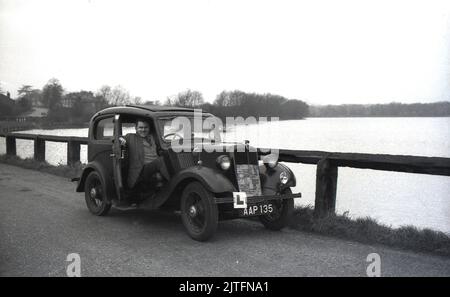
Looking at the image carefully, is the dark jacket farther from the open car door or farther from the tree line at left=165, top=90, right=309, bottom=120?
the tree line at left=165, top=90, right=309, bottom=120

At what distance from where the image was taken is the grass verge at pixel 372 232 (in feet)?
16.8

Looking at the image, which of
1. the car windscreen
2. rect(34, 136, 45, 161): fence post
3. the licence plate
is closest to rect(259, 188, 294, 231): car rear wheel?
the licence plate

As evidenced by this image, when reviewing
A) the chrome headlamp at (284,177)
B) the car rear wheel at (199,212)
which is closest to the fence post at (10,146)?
the car rear wheel at (199,212)

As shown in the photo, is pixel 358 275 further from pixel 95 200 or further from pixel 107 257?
pixel 95 200

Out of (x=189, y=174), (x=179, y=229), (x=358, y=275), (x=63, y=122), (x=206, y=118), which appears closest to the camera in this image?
(x=358, y=275)

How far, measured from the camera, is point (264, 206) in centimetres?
563

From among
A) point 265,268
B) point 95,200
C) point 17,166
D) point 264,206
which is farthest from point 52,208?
point 17,166

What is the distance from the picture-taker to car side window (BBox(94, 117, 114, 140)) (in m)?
7.16

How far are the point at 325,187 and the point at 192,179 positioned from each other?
2.09 metres

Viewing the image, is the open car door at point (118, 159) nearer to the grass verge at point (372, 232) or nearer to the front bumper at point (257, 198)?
the front bumper at point (257, 198)

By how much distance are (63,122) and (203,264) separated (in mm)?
30007

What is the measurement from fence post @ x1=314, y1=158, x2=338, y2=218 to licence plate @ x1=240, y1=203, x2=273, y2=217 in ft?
A: 3.33

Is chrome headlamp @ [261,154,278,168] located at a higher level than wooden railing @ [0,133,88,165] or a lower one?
higher

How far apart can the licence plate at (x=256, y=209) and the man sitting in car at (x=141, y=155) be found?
5.09 ft
